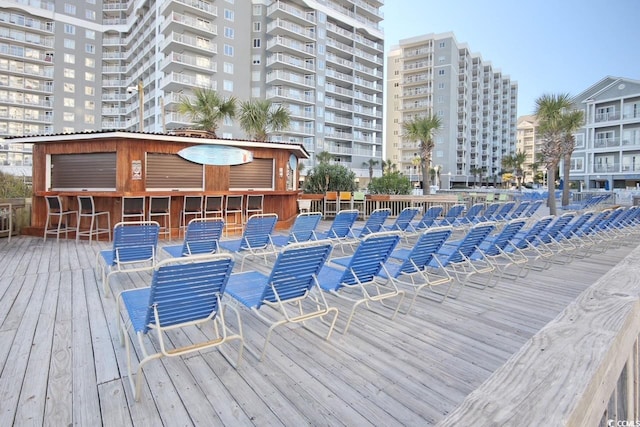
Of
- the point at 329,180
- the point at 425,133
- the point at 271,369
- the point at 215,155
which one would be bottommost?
the point at 271,369

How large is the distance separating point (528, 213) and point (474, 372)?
11.4 m

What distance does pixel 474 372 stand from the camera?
2900 mm

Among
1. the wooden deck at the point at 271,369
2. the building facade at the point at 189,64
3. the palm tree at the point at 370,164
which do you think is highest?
the building facade at the point at 189,64

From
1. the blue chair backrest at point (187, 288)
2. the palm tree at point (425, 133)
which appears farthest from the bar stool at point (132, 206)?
the palm tree at point (425, 133)

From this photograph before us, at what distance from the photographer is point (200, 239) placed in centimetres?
573

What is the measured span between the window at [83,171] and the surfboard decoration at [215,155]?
1722mm

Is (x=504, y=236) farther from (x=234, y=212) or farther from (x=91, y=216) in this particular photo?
(x=91, y=216)

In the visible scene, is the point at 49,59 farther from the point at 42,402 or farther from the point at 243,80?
the point at 42,402

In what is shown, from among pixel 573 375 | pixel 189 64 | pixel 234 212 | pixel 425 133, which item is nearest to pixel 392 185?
pixel 425 133

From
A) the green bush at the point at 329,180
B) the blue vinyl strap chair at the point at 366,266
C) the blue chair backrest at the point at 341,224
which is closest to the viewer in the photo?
the blue vinyl strap chair at the point at 366,266

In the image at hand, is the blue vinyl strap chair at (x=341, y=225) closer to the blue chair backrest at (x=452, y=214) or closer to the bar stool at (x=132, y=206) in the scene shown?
the blue chair backrest at (x=452, y=214)

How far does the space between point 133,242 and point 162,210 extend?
4893 millimetres

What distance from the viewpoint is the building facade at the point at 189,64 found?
42.3 meters

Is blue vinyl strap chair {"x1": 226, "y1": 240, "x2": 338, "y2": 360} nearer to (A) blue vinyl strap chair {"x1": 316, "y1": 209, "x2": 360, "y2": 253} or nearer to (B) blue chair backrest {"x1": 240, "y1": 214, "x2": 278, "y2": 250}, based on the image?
(B) blue chair backrest {"x1": 240, "y1": 214, "x2": 278, "y2": 250}
